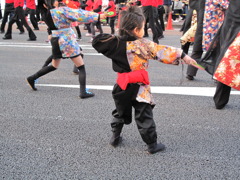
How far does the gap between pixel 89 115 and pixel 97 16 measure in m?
1.34

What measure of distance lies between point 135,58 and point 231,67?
1.68 m

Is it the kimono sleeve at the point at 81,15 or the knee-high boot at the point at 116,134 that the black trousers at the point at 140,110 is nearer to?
the knee-high boot at the point at 116,134

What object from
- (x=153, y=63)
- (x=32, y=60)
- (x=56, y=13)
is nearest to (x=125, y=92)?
(x=56, y=13)

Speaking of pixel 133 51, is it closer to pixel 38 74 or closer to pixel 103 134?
pixel 103 134

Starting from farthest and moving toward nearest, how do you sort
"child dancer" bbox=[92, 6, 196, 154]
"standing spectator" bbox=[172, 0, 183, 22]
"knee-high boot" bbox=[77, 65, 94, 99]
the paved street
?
"standing spectator" bbox=[172, 0, 183, 22], "knee-high boot" bbox=[77, 65, 94, 99], "child dancer" bbox=[92, 6, 196, 154], the paved street

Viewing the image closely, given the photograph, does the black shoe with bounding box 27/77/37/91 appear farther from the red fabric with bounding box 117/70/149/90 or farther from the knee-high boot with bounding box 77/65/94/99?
the red fabric with bounding box 117/70/149/90

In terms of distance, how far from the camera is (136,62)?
317cm

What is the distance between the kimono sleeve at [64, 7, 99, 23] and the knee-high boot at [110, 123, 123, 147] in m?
1.84

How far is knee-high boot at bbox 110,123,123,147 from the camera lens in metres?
3.45

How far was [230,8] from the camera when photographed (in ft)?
14.4

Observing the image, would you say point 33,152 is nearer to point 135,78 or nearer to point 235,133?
point 135,78

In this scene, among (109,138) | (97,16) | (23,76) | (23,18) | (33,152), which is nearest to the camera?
(33,152)

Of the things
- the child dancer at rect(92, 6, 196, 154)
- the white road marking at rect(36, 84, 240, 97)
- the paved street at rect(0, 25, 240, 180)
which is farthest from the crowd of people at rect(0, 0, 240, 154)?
the white road marking at rect(36, 84, 240, 97)

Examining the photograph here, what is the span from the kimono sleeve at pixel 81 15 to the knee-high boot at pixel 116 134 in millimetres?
1840
